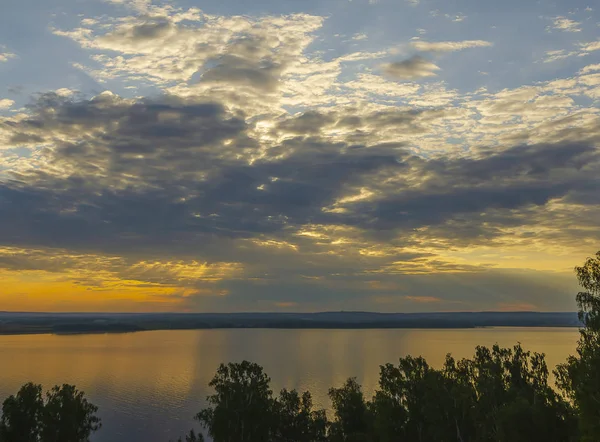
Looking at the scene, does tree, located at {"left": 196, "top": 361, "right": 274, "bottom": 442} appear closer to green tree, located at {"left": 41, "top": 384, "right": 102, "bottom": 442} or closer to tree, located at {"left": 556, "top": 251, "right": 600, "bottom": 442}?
green tree, located at {"left": 41, "top": 384, "right": 102, "bottom": 442}

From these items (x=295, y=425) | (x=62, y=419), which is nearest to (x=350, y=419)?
(x=295, y=425)

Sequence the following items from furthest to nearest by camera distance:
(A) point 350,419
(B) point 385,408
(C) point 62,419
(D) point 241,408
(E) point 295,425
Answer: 1. (E) point 295,425
2. (A) point 350,419
3. (D) point 241,408
4. (C) point 62,419
5. (B) point 385,408

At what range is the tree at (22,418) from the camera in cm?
4978

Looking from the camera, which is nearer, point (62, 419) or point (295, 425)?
point (62, 419)

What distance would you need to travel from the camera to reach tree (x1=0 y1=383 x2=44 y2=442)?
49781mm

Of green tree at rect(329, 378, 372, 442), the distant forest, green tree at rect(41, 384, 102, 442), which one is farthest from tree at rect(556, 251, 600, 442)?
green tree at rect(41, 384, 102, 442)

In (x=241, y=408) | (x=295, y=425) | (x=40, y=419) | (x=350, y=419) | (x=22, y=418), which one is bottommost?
(x=295, y=425)

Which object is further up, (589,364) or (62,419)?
(589,364)

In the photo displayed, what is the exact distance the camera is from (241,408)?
51156 millimetres

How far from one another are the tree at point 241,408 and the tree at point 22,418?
16.6m

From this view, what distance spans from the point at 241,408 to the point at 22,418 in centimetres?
2066

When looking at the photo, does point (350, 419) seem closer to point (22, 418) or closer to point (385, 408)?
point (385, 408)

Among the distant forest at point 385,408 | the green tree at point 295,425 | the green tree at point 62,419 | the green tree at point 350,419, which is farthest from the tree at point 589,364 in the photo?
the green tree at point 62,419

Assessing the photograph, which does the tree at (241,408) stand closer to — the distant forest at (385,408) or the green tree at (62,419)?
the distant forest at (385,408)
